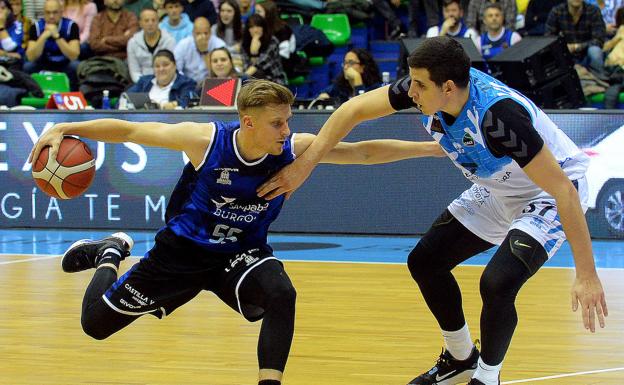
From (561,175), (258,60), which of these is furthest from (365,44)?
(561,175)

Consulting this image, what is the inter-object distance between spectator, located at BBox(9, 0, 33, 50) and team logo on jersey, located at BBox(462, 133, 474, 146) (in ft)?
34.5

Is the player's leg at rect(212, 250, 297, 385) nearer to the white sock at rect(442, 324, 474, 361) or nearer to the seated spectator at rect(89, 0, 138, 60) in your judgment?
the white sock at rect(442, 324, 474, 361)

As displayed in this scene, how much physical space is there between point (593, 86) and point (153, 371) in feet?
25.1

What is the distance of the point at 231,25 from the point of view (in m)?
13.0

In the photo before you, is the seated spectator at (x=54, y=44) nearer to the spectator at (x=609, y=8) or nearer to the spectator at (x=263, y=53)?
the spectator at (x=263, y=53)

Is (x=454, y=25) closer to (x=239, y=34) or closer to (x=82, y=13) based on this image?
(x=239, y=34)

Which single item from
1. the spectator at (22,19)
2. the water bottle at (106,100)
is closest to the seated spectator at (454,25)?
the water bottle at (106,100)

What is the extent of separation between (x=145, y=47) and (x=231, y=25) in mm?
1036

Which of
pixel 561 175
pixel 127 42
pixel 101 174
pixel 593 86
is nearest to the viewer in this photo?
pixel 561 175

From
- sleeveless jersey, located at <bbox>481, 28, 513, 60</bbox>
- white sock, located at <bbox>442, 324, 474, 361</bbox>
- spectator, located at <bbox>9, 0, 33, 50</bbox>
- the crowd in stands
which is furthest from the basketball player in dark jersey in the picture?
spectator, located at <bbox>9, 0, 33, 50</bbox>

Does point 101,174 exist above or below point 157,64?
below

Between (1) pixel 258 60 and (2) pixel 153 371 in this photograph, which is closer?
(2) pixel 153 371

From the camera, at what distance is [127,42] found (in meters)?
Answer: 13.7

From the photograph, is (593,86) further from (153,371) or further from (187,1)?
(153,371)
